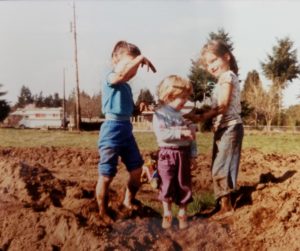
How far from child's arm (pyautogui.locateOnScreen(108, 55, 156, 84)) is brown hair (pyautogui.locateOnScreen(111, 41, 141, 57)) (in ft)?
0.18

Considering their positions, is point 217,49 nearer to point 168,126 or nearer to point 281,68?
point 168,126

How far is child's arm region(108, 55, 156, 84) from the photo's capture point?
8.14ft

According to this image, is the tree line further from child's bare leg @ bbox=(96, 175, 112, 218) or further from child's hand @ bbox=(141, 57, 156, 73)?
child's bare leg @ bbox=(96, 175, 112, 218)

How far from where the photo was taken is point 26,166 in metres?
3.54

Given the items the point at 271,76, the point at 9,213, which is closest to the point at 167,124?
the point at 9,213

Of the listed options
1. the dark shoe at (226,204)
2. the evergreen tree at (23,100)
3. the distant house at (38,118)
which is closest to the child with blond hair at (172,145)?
the dark shoe at (226,204)

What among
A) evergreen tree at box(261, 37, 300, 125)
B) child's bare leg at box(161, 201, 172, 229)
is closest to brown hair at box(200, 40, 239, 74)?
child's bare leg at box(161, 201, 172, 229)

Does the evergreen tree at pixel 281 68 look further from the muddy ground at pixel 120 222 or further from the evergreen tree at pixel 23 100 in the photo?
the evergreen tree at pixel 23 100

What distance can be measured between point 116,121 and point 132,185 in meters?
0.48

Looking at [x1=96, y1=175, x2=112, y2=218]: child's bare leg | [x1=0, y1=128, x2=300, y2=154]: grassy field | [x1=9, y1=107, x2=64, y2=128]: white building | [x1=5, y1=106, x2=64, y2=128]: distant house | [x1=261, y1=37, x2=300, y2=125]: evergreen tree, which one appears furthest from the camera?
[x1=9, y1=107, x2=64, y2=128]: white building

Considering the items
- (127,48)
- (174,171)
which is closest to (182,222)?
(174,171)

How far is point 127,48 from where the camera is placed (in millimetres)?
2625

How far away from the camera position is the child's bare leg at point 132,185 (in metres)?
2.78

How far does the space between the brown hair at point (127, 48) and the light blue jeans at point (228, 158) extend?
0.81m
